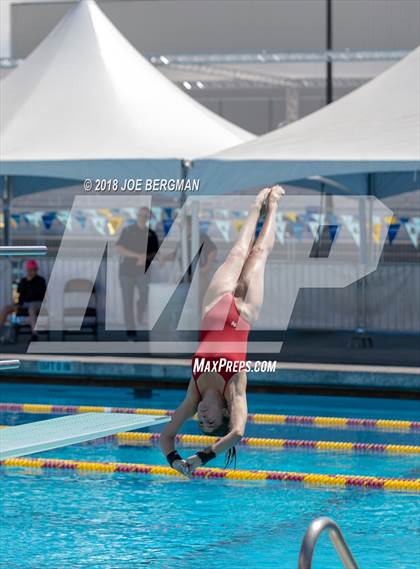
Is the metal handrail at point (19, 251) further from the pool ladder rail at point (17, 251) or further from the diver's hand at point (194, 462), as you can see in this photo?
the diver's hand at point (194, 462)

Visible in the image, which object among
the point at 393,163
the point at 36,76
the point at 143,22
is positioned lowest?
the point at 393,163

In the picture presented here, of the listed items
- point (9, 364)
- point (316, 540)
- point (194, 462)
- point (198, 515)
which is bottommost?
point (198, 515)

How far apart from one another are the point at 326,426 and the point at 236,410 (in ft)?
30.2

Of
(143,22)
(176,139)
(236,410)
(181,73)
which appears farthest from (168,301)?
(143,22)

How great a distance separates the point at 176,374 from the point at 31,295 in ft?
9.58

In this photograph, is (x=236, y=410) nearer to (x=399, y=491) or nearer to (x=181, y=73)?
(x=399, y=491)

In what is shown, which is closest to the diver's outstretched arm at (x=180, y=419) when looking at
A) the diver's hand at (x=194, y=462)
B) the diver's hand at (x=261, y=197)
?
the diver's hand at (x=194, y=462)

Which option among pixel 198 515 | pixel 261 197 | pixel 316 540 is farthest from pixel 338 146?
pixel 316 540

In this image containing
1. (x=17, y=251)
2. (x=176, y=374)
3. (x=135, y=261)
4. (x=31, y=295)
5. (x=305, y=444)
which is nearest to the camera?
(x=17, y=251)

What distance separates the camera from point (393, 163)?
44.2 feet

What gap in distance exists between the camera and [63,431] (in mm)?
4898

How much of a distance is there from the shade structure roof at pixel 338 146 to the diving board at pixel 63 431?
8.54m

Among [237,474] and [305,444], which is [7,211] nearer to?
[305,444]

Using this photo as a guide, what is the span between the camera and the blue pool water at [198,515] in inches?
327
